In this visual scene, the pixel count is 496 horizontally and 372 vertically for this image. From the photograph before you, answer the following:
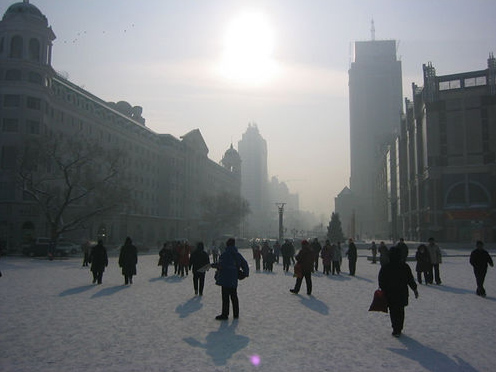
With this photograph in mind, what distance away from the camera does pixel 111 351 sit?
7.74 meters

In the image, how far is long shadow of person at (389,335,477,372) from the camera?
6805 millimetres

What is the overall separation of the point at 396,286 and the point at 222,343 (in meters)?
3.32

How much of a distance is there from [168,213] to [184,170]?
448 inches

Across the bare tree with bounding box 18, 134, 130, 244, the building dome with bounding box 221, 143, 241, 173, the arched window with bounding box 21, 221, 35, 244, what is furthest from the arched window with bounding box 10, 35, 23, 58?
the building dome with bounding box 221, 143, 241, 173

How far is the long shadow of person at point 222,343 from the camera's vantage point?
745cm

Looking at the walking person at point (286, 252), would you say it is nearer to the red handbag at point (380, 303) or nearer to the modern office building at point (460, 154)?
the red handbag at point (380, 303)

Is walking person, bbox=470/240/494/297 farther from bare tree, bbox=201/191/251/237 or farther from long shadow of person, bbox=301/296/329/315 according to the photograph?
bare tree, bbox=201/191/251/237

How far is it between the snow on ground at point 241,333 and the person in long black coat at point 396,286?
0.36m

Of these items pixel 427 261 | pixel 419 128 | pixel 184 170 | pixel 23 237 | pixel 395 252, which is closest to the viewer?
pixel 395 252

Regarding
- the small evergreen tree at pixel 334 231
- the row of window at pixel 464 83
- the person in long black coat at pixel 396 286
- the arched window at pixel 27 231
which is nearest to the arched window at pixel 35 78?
the arched window at pixel 27 231

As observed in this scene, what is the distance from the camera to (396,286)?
9.11 m

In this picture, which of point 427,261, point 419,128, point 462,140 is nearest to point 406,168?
point 419,128

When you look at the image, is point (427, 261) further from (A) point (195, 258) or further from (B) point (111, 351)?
(B) point (111, 351)

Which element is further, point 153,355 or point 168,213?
point 168,213
